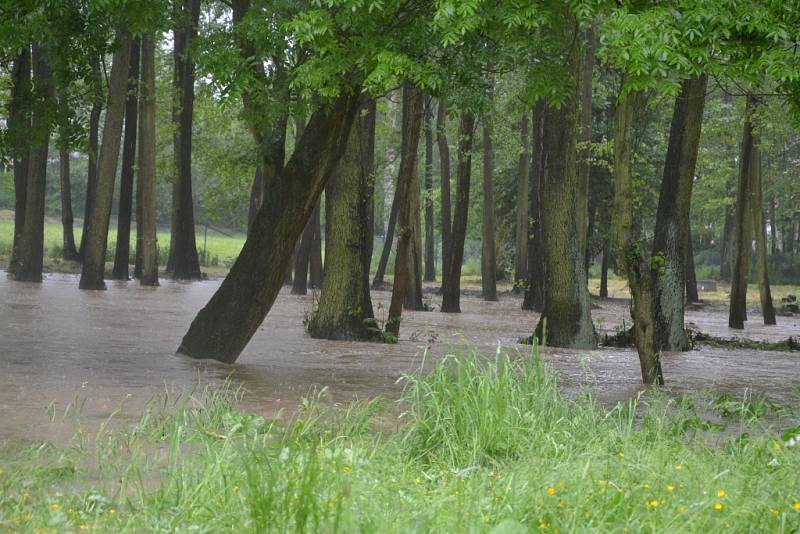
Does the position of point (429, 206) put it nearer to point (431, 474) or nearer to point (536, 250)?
point (536, 250)

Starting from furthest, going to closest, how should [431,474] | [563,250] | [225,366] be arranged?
[563,250]
[225,366]
[431,474]

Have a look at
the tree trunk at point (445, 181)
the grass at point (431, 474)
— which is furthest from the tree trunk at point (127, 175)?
the grass at point (431, 474)

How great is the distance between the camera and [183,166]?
35812 mm

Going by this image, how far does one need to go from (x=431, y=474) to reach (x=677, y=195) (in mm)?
12575

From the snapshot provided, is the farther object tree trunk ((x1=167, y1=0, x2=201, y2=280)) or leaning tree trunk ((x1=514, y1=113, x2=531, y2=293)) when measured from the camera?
tree trunk ((x1=167, y1=0, x2=201, y2=280))

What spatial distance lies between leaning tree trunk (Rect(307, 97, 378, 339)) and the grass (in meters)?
9.36

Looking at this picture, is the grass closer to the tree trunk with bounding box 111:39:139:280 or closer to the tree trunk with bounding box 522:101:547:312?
the tree trunk with bounding box 522:101:547:312

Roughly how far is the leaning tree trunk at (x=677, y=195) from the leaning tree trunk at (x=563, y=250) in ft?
4.14

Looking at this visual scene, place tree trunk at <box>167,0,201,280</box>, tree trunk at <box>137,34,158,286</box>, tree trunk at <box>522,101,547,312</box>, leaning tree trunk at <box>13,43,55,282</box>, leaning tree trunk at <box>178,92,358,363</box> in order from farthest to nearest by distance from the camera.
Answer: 1. tree trunk at <box>167,0,201,280</box>
2. tree trunk at <box>137,34,158,286</box>
3. tree trunk at <box>522,101,547,312</box>
4. leaning tree trunk at <box>13,43,55,282</box>
5. leaning tree trunk at <box>178,92,358,363</box>

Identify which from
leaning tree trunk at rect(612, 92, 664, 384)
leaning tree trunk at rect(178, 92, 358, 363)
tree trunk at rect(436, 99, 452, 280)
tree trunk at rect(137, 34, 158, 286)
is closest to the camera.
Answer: leaning tree trunk at rect(612, 92, 664, 384)

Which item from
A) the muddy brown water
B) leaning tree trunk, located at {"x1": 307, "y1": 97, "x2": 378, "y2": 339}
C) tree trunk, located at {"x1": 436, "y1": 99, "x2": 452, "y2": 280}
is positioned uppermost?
tree trunk, located at {"x1": 436, "y1": 99, "x2": 452, "y2": 280}

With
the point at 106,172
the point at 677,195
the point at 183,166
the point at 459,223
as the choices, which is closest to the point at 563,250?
the point at 677,195

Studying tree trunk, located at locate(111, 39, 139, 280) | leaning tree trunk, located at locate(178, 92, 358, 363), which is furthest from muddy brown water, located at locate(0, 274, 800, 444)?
tree trunk, located at locate(111, 39, 139, 280)

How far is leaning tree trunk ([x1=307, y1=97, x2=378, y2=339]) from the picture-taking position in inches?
743
